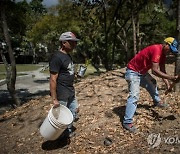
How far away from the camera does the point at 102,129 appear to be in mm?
5938

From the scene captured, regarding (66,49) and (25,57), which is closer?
(66,49)

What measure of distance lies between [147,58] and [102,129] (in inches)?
57.1

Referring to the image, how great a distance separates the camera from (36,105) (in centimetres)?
822

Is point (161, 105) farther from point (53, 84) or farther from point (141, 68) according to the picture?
point (53, 84)

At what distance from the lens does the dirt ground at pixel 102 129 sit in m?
5.25

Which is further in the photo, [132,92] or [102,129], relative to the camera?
[102,129]

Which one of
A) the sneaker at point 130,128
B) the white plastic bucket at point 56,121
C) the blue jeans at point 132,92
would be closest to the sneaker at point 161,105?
the blue jeans at point 132,92

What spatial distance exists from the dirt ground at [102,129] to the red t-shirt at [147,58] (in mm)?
971

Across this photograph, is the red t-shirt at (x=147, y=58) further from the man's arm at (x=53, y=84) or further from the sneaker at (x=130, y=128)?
the man's arm at (x=53, y=84)

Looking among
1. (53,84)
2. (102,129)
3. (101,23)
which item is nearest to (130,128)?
(102,129)

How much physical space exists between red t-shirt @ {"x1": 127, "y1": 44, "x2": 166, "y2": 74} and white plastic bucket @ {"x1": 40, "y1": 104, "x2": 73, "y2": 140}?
129cm

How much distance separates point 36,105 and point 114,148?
341 cm

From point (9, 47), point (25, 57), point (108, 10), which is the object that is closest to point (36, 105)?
point (9, 47)

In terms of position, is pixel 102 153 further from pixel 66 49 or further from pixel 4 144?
pixel 4 144
